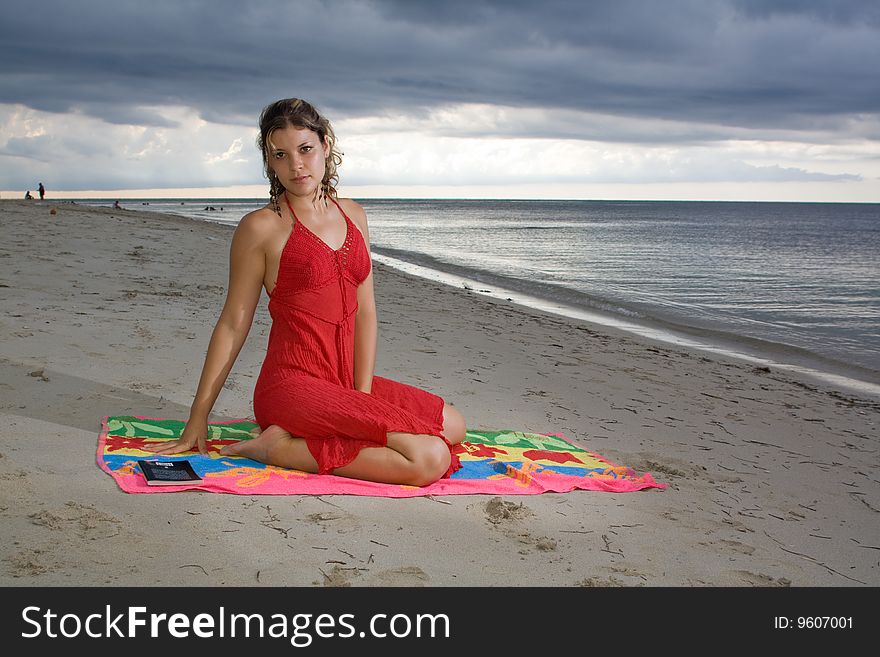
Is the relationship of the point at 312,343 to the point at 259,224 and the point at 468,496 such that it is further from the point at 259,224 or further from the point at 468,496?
the point at 468,496

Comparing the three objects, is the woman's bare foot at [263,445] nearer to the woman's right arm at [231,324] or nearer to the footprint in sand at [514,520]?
the woman's right arm at [231,324]

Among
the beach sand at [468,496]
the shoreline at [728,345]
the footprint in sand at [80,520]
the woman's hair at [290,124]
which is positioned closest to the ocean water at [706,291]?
the shoreline at [728,345]

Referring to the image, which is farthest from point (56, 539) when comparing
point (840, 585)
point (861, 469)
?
point (861, 469)

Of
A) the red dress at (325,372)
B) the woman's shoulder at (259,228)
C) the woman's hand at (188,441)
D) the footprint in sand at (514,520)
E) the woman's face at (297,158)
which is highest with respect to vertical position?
the woman's face at (297,158)

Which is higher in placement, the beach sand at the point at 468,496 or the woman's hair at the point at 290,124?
the woman's hair at the point at 290,124

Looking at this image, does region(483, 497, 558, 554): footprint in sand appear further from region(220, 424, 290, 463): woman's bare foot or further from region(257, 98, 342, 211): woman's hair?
region(257, 98, 342, 211): woman's hair

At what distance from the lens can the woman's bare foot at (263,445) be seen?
12.8 feet

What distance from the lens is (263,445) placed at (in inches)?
155

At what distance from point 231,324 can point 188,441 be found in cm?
64

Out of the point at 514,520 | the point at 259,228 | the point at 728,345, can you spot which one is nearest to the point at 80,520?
the point at 259,228

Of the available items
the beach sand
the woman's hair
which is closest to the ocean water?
the beach sand

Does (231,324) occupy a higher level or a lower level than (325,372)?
higher

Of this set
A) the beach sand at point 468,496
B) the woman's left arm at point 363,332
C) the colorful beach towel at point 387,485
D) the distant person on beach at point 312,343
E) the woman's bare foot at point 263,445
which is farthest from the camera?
Answer: the woman's left arm at point 363,332
